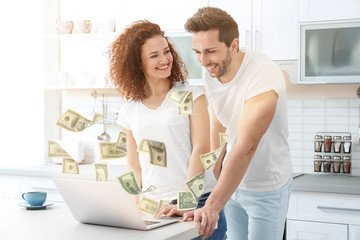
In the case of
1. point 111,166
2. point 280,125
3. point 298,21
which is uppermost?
point 298,21

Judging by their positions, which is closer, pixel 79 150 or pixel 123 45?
pixel 123 45

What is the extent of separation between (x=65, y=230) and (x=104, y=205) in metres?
0.16

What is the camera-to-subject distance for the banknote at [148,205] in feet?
5.63

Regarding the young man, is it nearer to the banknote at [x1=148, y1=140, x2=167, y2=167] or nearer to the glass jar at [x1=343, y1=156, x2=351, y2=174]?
the banknote at [x1=148, y1=140, x2=167, y2=167]

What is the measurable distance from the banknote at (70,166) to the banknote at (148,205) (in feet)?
0.80

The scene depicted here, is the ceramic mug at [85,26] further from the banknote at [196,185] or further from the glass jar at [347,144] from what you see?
the banknote at [196,185]

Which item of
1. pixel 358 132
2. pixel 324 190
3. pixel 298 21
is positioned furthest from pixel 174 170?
pixel 358 132

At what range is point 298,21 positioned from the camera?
339cm

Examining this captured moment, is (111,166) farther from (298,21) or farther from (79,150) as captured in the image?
(298,21)

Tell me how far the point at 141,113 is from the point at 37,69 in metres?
2.50

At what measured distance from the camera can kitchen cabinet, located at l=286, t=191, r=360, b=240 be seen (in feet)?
9.97

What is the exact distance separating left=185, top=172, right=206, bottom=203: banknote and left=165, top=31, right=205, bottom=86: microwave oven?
1.99 meters

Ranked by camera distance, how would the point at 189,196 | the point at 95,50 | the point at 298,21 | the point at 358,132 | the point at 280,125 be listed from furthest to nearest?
the point at 95,50 < the point at 358,132 < the point at 298,21 < the point at 280,125 < the point at 189,196

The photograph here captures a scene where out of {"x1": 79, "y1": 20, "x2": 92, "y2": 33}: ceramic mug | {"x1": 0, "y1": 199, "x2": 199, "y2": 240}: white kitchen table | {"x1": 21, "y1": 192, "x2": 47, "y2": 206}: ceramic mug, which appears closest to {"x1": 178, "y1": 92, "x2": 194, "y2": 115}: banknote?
{"x1": 0, "y1": 199, "x2": 199, "y2": 240}: white kitchen table
